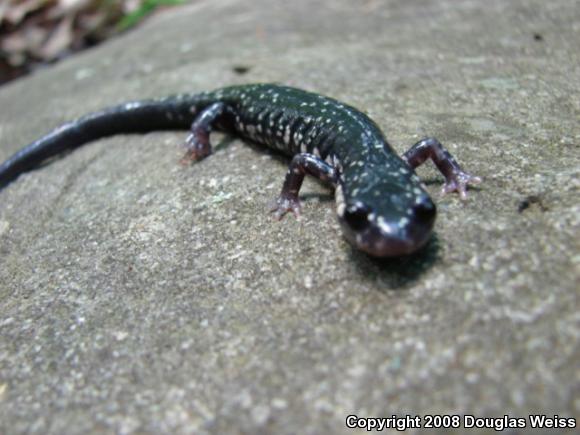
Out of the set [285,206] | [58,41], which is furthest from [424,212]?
[58,41]

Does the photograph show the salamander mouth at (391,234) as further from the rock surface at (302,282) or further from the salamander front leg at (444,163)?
the salamander front leg at (444,163)

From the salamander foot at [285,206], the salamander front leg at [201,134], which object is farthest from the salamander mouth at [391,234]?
the salamander front leg at [201,134]

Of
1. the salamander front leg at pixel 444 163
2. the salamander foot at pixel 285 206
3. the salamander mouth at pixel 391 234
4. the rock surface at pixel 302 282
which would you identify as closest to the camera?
the rock surface at pixel 302 282

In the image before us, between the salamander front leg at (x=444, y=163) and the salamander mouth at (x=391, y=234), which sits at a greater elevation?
the salamander mouth at (x=391, y=234)

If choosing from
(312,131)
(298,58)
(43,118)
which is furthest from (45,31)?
(312,131)

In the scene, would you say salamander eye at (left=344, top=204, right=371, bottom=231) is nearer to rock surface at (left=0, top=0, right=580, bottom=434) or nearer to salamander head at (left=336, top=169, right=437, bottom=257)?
salamander head at (left=336, top=169, right=437, bottom=257)

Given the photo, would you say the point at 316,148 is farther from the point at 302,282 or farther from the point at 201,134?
the point at 302,282

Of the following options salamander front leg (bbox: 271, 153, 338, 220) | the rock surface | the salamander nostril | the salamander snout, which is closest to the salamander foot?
salamander front leg (bbox: 271, 153, 338, 220)

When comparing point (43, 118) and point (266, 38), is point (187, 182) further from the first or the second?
point (266, 38)
